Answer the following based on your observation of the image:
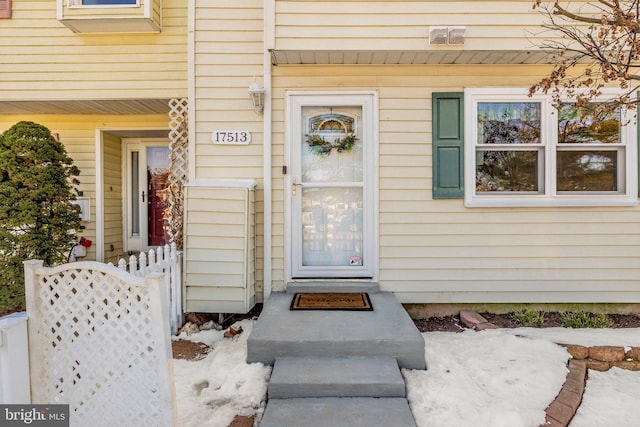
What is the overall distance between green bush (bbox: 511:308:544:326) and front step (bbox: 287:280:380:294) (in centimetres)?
135

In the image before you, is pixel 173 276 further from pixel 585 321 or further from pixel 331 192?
pixel 585 321

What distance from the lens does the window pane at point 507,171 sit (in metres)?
3.73

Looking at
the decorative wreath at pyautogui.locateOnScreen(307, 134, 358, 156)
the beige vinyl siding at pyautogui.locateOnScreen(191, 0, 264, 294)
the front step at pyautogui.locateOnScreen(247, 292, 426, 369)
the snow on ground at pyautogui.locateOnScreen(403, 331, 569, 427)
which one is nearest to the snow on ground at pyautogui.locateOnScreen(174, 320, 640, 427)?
the snow on ground at pyautogui.locateOnScreen(403, 331, 569, 427)

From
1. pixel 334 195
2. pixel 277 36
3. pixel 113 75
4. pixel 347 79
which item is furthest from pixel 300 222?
pixel 113 75

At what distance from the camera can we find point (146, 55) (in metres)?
4.32

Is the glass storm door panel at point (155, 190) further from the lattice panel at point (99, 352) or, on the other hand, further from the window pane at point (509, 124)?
the window pane at point (509, 124)

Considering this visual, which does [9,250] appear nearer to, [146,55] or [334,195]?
[146,55]

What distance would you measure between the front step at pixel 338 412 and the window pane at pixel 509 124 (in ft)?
8.97

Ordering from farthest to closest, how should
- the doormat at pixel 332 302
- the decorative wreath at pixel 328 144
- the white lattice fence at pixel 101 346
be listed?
the decorative wreath at pixel 328 144 < the doormat at pixel 332 302 < the white lattice fence at pixel 101 346

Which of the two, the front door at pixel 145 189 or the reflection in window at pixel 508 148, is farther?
the front door at pixel 145 189

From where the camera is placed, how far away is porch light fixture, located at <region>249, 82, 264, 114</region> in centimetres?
356

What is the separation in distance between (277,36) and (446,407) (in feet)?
10.5

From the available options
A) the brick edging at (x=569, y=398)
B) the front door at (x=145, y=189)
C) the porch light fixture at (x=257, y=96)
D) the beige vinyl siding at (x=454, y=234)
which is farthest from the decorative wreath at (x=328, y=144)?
the front door at (x=145, y=189)

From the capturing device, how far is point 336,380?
7.36 feet
